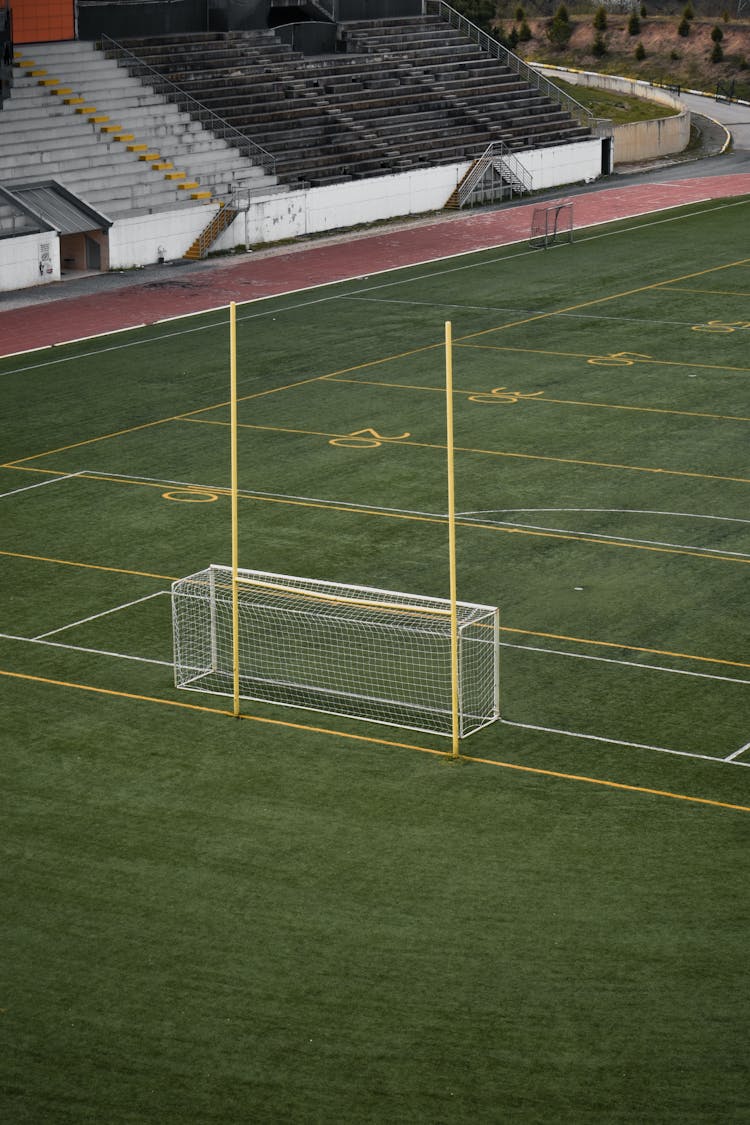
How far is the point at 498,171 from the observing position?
4831 cm

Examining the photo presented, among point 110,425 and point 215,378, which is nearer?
point 110,425

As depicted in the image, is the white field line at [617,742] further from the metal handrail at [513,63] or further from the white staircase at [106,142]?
the metal handrail at [513,63]

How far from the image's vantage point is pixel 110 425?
87.1 ft

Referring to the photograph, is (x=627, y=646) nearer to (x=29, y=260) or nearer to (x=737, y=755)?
(x=737, y=755)

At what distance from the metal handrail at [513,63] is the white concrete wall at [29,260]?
21.4 metres

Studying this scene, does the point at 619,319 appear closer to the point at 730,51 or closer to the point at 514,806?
the point at 514,806

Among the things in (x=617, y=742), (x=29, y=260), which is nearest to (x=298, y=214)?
(x=29, y=260)

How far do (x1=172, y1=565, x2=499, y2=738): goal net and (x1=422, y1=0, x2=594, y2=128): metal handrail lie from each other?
38061 millimetres

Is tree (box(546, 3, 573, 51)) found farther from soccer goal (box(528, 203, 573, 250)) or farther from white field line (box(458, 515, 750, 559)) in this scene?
white field line (box(458, 515, 750, 559))

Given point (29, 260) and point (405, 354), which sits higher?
point (29, 260)

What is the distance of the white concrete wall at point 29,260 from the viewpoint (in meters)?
36.4

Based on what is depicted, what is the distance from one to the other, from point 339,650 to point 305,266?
23.5 m

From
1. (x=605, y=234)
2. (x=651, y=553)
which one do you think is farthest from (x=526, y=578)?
(x=605, y=234)

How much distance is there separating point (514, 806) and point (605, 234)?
30.3 meters
